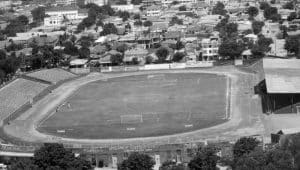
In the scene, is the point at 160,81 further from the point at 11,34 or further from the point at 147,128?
the point at 11,34

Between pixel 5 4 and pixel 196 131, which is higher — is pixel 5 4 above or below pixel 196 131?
above

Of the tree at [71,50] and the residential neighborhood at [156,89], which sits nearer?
the residential neighborhood at [156,89]

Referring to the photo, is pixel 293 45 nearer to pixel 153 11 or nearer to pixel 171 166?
pixel 171 166

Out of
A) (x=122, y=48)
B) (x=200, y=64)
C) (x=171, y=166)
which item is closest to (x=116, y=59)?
(x=122, y=48)

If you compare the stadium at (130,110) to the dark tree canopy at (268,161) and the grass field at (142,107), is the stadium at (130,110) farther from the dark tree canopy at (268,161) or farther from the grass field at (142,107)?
the dark tree canopy at (268,161)

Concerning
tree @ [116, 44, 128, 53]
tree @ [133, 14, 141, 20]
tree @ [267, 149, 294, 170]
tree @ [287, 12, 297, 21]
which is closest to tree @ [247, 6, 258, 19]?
tree @ [287, 12, 297, 21]

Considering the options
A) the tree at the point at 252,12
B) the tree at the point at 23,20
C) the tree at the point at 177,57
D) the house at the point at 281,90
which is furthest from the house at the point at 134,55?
the tree at the point at 23,20
